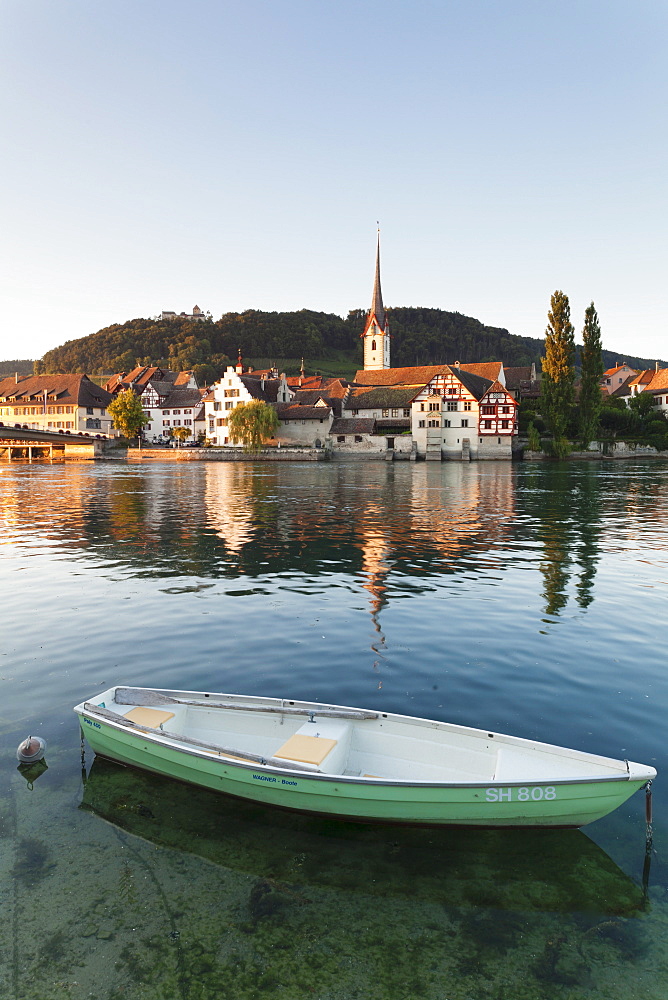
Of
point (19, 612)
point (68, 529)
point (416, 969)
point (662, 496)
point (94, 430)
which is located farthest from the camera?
point (94, 430)

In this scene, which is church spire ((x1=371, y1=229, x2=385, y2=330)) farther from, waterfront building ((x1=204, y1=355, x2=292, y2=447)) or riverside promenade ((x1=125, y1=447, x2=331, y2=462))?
riverside promenade ((x1=125, y1=447, x2=331, y2=462))

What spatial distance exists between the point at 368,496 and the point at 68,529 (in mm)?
23776

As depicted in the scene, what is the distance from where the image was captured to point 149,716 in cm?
997

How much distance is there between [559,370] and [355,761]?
326ft

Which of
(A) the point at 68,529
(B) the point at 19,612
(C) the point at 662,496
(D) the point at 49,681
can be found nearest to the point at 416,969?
(D) the point at 49,681

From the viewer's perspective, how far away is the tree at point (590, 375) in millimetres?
100875

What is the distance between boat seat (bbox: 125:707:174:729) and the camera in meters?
9.77

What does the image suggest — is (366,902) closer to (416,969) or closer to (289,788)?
(416,969)

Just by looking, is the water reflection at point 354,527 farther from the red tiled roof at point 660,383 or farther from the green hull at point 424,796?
the red tiled roof at point 660,383

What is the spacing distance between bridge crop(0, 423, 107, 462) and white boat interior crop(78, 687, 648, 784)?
105316 millimetres

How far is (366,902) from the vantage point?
23.7 ft

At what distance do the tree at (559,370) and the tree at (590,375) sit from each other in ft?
6.73

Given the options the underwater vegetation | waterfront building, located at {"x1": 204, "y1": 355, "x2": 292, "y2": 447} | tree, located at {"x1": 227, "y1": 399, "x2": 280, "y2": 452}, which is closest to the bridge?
waterfront building, located at {"x1": 204, "y1": 355, "x2": 292, "y2": 447}

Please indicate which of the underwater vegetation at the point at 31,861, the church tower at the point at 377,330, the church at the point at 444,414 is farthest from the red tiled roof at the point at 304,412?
the underwater vegetation at the point at 31,861
